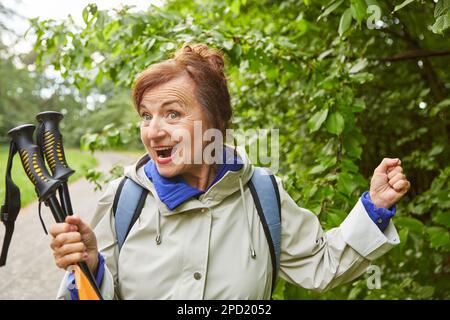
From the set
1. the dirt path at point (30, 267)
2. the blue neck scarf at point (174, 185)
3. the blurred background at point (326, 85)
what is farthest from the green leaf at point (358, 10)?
the dirt path at point (30, 267)

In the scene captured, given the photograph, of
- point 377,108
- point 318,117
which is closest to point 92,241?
point 318,117

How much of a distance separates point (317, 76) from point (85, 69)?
156 cm

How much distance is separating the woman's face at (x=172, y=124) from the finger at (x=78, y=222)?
35 cm

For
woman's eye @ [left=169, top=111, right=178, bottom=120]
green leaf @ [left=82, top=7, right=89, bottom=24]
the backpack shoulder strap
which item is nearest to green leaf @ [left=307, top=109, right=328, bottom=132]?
woman's eye @ [left=169, top=111, right=178, bottom=120]

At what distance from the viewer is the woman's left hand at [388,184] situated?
4.78 feet

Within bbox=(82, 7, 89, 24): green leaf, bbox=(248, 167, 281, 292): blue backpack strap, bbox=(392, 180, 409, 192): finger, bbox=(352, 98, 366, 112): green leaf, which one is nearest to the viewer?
bbox=(392, 180, 409, 192): finger

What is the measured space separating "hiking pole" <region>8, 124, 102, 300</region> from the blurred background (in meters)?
0.93

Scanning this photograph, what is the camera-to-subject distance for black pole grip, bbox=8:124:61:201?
117cm

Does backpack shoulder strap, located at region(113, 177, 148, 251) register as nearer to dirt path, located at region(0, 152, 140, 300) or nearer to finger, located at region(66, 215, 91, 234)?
finger, located at region(66, 215, 91, 234)

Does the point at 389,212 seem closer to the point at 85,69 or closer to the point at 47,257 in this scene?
the point at 85,69

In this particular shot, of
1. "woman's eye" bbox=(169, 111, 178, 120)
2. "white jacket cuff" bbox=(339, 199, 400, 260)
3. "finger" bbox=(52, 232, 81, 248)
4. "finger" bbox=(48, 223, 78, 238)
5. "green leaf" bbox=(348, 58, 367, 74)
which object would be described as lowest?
"white jacket cuff" bbox=(339, 199, 400, 260)

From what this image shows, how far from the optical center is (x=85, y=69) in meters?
3.17

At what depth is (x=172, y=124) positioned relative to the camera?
154cm

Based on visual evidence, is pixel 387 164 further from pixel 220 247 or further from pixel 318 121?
pixel 318 121
